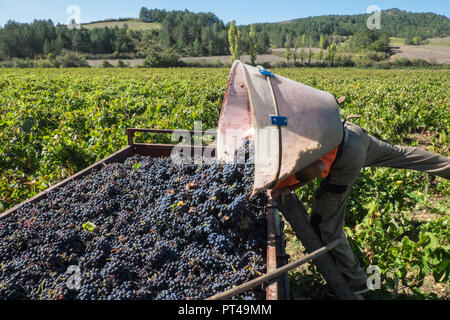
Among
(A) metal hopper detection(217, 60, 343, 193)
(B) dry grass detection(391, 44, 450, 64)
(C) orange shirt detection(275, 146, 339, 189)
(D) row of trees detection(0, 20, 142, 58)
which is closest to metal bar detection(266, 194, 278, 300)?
(C) orange shirt detection(275, 146, 339, 189)

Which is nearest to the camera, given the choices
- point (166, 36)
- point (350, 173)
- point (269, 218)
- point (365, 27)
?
point (269, 218)

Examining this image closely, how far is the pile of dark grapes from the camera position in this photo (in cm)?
163

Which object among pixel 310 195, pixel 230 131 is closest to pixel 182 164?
pixel 230 131

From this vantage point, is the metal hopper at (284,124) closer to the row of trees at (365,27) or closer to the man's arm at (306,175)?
the man's arm at (306,175)

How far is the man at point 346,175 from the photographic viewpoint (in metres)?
2.15

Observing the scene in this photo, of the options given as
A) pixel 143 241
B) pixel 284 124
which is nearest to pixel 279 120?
pixel 284 124

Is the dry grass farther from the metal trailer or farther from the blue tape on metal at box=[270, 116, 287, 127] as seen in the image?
the blue tape on metal at box=[270, 116, 287, 127]

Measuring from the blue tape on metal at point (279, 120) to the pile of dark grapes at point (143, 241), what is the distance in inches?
25.3

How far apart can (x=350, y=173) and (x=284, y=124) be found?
1.02 m

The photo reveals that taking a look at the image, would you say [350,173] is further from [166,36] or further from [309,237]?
[166,36]

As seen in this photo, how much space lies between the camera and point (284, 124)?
1.50m

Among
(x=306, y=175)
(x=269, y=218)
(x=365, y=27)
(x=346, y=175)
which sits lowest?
(x=269, y=218)
